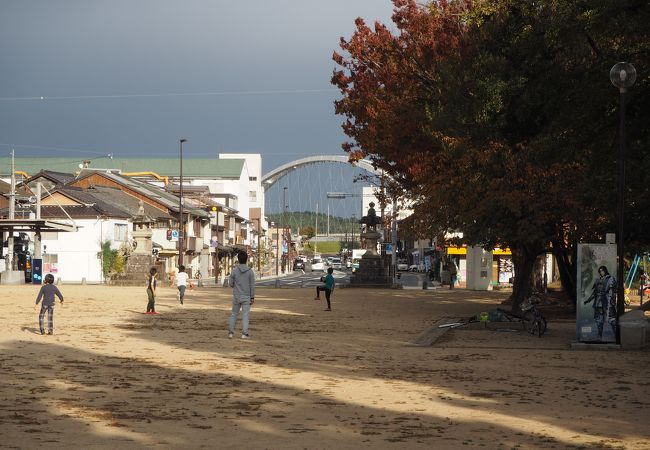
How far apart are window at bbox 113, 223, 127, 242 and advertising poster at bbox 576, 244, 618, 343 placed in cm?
6887

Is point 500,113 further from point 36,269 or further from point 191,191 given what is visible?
point 191,191

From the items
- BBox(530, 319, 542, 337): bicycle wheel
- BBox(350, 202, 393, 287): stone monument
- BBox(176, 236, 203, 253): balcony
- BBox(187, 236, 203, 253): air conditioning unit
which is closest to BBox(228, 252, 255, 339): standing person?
BBox(530, 319, 542, 337): bicycle wheel

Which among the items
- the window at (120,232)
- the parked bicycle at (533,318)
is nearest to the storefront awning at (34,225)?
the window at (120,232)

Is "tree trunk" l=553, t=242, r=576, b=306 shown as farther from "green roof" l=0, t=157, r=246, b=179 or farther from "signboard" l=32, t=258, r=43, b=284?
"green roof" l=0, t=157, r=246, b=179

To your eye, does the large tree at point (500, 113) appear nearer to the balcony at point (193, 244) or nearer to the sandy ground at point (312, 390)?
the sandy ground at point (312, 390)

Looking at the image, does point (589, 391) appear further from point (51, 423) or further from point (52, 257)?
Answer: point (52, 257)

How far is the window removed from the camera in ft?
290

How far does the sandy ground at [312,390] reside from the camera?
420 inches

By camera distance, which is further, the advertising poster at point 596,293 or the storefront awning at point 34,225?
the storefront awning at point 34,225

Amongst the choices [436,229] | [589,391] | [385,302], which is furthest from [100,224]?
[589,391]

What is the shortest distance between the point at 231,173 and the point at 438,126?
122 m

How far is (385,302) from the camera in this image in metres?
46.7

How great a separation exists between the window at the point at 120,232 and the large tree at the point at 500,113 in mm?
46342

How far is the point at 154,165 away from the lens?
152250mm
